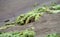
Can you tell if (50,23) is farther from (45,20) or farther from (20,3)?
(20,3)

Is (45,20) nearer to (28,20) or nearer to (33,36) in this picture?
(28,20)

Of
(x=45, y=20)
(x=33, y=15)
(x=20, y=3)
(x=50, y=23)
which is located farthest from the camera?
(x=20, y=3)

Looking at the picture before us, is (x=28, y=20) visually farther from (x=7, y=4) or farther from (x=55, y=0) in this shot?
(x=7, y=4)

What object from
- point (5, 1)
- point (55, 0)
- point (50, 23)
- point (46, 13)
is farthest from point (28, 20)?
point (5, 1)

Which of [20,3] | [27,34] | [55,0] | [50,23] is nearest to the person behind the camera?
[27,34]

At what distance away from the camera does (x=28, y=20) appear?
37.3 feet

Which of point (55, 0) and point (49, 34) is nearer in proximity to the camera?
point (49, 34)

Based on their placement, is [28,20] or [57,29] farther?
[28,20]

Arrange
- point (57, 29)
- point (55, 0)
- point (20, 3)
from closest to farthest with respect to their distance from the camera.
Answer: point (57, 29)
point (55, 0)
point (20, 3)

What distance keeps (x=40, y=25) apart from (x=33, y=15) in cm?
159

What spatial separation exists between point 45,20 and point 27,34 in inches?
121

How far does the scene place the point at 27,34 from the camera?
755 cm

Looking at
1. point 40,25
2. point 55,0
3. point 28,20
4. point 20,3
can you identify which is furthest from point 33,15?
point 20,3

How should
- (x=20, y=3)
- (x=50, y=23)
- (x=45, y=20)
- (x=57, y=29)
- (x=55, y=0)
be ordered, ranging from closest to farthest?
(x=57, y=29), (x=50, y=23), (x=45, y=20), (x=55, y=0), (x=20, y=3)
